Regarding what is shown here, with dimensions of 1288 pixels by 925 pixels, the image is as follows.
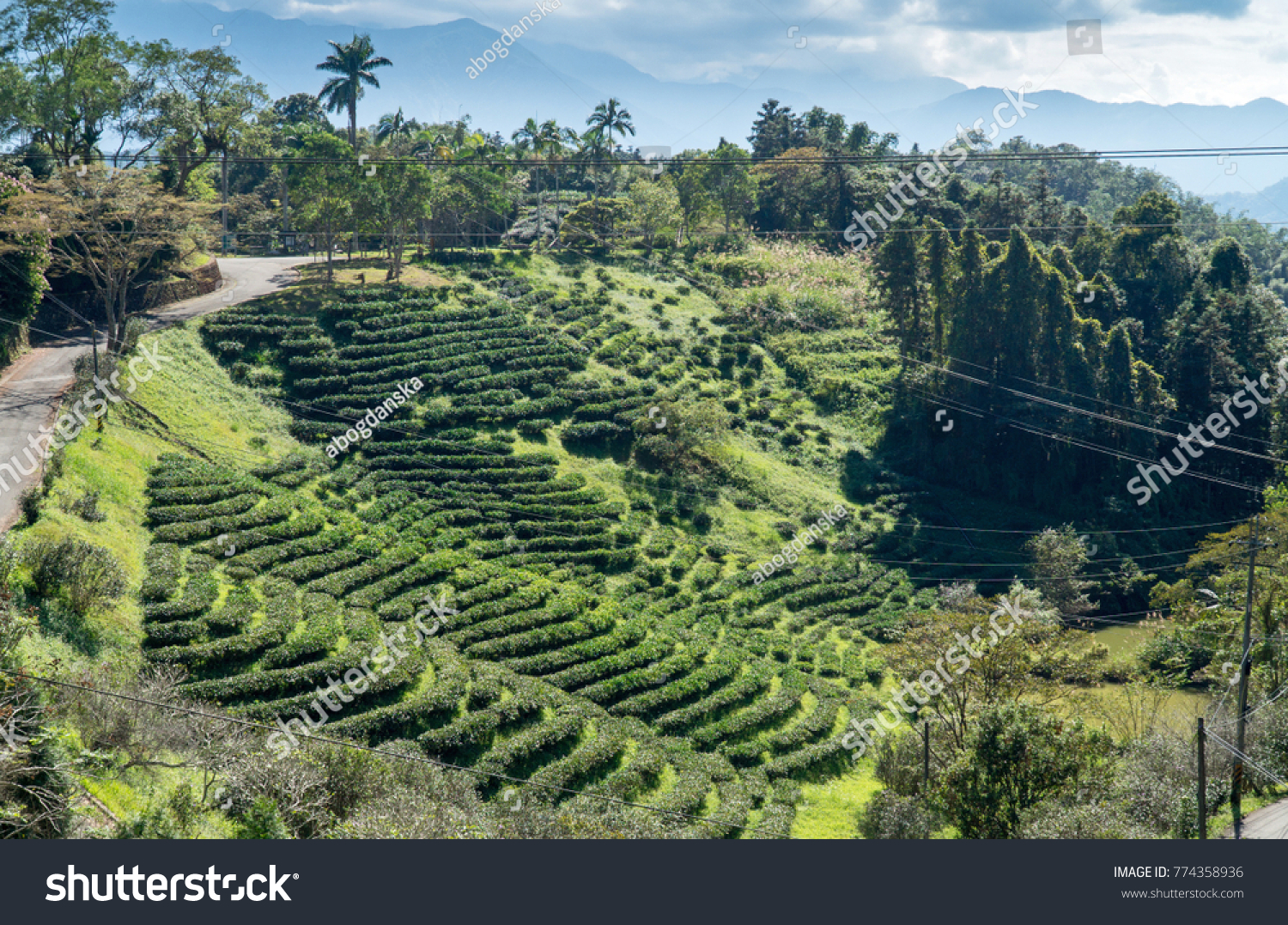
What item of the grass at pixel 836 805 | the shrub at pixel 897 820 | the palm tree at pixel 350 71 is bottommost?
the grass at pixel 836 805

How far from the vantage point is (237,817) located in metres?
20.7

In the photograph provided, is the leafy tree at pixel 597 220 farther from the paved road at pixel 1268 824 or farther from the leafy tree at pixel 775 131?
the paved road at pixel 1268 824

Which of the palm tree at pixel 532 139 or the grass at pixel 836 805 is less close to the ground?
the palm tree at pixel 532 139

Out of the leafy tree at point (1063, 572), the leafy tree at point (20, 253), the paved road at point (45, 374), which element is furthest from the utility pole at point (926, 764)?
the leafy tree at point (20, 253)

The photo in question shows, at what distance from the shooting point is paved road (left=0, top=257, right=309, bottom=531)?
3359 centimetres

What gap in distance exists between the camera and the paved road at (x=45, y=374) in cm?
3359

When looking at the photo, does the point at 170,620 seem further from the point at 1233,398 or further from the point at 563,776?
the point at 1233,398

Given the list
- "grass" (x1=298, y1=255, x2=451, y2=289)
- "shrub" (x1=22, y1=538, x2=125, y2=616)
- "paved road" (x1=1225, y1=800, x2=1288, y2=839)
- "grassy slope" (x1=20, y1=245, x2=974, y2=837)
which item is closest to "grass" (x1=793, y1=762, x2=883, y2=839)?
"grassy slope" (x1=20, y1=245, x2=974, y2=837)

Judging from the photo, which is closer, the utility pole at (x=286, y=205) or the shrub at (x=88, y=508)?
the shrub at (x=88, y=508)

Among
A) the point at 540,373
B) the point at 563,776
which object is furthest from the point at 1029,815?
the point at 540,373

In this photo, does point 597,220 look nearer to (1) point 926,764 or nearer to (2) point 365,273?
(2) point 365,273

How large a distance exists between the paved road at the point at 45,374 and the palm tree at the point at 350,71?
1882 centimetres

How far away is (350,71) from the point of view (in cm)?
7469

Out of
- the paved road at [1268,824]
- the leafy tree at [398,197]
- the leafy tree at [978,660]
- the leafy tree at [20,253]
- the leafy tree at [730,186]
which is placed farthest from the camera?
the leafy tree at [730,186]
